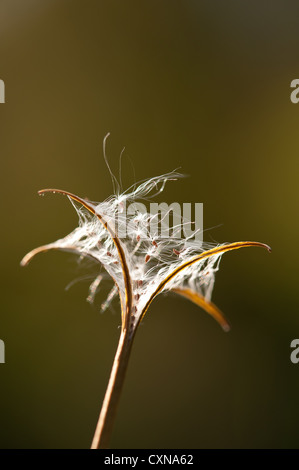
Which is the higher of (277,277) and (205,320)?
(277,277)

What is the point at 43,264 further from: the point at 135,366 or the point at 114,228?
the point at 114,228

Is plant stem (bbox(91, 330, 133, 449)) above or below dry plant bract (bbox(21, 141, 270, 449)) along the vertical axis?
below

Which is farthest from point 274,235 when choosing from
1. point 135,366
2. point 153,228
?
point 153,228

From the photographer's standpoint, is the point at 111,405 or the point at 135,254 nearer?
the point at 111,405

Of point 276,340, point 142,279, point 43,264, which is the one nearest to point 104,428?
point 142,279

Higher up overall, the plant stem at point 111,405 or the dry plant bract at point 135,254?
the dry plant bract at point 135,254

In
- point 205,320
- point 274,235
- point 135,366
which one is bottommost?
point 135,366

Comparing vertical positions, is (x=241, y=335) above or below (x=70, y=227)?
below

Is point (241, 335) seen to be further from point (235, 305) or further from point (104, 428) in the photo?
point (104, 428)

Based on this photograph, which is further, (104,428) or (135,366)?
(135,366)
